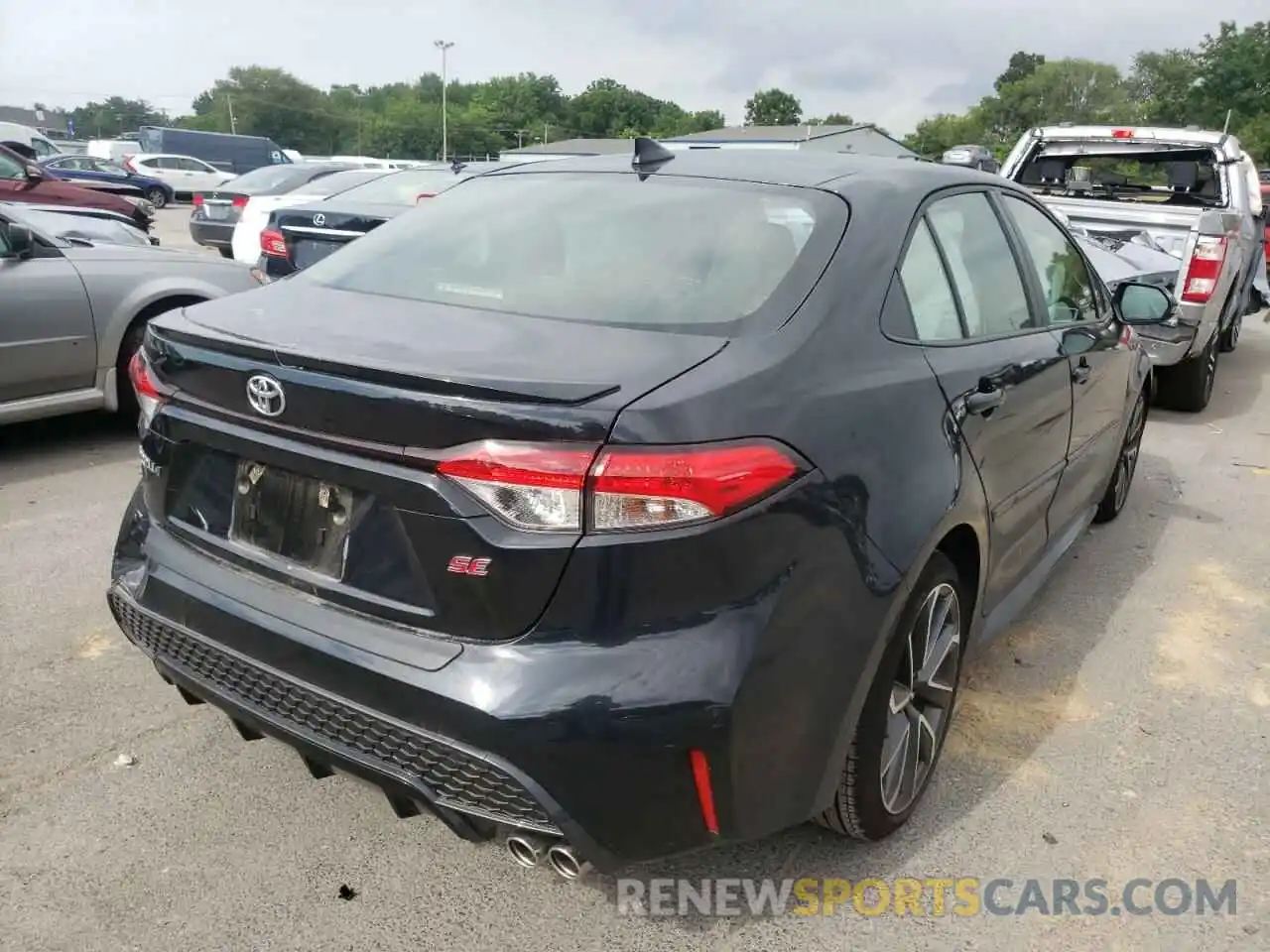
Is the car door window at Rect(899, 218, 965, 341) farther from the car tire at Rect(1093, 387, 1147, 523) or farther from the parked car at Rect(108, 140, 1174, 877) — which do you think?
the car tire at Rect(1093, 387, 1147, 523)

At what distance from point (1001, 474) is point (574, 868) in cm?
153

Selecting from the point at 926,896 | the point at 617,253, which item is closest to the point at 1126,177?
the point at 617,253

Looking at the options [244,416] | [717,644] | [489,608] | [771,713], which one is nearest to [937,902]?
[771,713]

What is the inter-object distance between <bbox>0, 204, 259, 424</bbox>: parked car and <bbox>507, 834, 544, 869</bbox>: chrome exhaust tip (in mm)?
4397

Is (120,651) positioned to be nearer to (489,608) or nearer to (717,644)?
(489,608)

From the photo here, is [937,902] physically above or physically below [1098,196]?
below

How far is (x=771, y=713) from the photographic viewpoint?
6.34 ft

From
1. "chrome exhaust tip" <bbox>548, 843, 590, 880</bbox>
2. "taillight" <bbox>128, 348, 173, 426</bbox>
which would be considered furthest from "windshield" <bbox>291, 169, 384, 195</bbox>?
"chrome exhaust tip" <bbox>548, 843, 590, 880</bbox>

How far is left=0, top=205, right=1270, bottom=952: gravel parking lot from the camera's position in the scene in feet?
7.41

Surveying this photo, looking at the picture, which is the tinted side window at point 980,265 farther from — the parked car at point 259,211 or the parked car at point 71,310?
the parked car at point 259,211

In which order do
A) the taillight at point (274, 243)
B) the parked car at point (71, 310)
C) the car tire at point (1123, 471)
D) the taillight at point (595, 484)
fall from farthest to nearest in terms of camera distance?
the taillight at point (274, 243)
the parked car at point (71, 310)
the car tire at point (1123, 471)
the taillight at point (595, 484)

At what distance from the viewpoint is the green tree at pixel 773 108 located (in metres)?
99.0

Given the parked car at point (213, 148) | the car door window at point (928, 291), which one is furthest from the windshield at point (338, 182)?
the parked car at point (213, 148)

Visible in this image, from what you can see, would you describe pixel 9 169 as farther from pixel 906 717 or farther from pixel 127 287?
pixel 906 717
